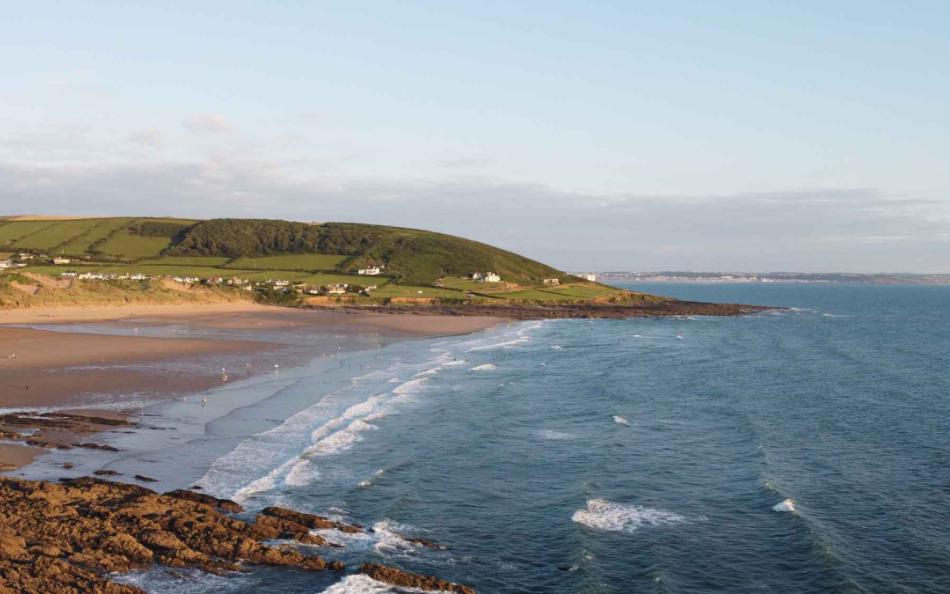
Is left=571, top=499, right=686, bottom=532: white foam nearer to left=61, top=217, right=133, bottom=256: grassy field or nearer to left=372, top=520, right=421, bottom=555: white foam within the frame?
left=372, top=520, right=421, bottom=555: white foam

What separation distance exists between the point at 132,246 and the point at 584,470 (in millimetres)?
156681

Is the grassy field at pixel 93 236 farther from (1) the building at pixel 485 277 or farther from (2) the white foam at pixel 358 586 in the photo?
(2) the white foam at pixel 358 586

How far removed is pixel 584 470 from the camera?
29359mm

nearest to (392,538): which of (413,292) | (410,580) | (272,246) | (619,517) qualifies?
(410,580)

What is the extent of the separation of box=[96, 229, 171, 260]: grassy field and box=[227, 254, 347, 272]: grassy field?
741 inches

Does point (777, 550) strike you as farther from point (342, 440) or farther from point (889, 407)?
point (889, 407)

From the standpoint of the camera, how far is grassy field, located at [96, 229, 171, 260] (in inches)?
6171

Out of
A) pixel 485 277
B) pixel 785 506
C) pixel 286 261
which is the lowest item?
pixel 785 506

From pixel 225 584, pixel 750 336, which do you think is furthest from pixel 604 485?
pixel 750 336

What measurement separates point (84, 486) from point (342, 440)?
→ 12.5 meters

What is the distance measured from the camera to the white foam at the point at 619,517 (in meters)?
23.2

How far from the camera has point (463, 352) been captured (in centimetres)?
6800

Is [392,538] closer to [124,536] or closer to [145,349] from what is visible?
[124,536]

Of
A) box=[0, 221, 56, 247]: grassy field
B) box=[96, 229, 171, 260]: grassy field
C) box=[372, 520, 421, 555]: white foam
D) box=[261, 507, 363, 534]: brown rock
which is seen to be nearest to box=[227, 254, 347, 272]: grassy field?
box=[96, 229, 171, 260]: grassy field
